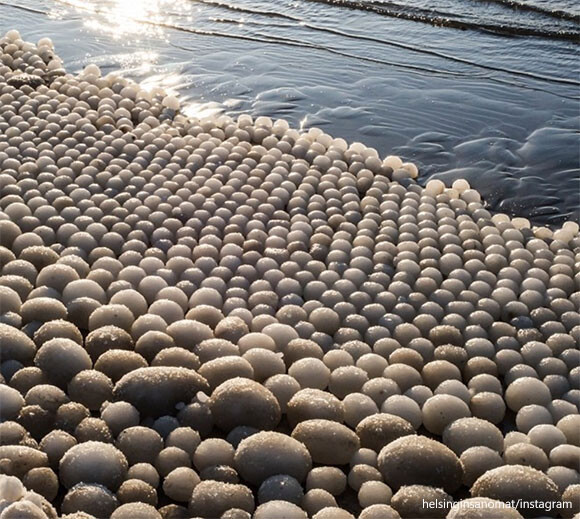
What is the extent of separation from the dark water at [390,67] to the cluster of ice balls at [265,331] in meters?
0.55

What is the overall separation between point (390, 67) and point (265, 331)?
A: 136 inches

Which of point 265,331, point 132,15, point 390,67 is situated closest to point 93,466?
point 265,331

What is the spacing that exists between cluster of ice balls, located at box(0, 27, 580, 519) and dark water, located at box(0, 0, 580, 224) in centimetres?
55

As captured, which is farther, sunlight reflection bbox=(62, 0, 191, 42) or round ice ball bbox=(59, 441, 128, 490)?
A: sunlight reflection bbox=(62, 0, 191, 42)

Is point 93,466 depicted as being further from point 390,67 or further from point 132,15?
point 132,15

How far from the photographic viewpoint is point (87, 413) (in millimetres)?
2027

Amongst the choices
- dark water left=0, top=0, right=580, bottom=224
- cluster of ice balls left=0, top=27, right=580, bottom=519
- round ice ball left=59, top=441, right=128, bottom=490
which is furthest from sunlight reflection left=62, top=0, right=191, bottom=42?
round ice ball left=59, top=441, right=128, bottom=490

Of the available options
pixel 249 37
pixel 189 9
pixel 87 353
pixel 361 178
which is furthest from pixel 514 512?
pixel 189 9

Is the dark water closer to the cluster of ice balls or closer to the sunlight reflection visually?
the sunlight reflection

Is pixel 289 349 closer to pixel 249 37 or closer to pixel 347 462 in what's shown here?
pixel 347 462

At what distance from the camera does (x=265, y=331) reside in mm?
2428

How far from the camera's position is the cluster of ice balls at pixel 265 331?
73.4 inches

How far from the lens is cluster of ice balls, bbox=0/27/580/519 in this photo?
1863 millimetres

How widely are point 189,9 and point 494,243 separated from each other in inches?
190
